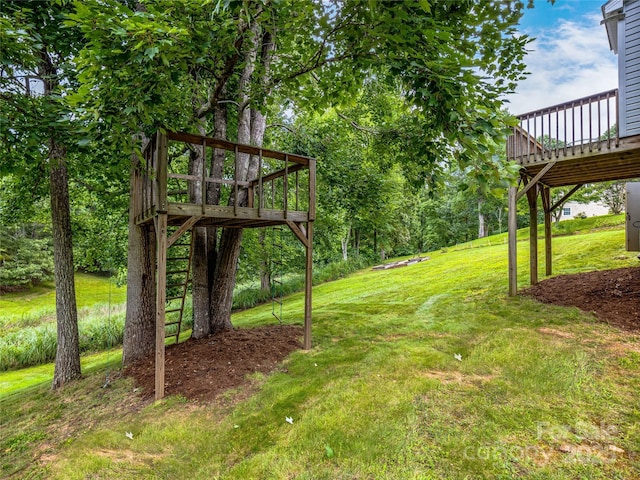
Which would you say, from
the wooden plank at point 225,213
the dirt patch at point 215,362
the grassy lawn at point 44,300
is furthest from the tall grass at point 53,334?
the wooden plank at point 225,213

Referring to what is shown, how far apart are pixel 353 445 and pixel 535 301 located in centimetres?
587

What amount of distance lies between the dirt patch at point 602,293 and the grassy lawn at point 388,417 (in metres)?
0.40

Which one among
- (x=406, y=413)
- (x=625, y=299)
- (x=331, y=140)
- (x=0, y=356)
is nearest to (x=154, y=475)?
(x=406, y=413)

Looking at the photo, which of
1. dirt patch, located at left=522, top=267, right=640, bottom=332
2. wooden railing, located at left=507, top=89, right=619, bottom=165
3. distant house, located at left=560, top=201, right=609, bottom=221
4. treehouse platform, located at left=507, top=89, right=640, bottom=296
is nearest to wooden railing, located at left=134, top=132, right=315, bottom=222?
treehouse platform, located at left=507, top=89, right=640, bottom=296

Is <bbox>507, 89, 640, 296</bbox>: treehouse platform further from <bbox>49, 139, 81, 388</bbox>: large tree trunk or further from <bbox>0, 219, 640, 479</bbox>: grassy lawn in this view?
<bbox>49, 139, 81, 388</bbox>: large tree trunk

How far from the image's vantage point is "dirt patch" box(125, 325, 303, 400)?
4.27 meters

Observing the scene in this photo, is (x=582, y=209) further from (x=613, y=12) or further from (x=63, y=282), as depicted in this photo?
(x=63, y=282)

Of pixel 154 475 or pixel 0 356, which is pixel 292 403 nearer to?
pixel 154 475

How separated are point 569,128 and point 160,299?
806 centimetres

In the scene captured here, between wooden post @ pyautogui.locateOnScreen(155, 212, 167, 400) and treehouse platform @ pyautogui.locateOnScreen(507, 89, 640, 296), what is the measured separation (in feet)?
18.4

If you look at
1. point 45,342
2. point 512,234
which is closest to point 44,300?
point 45,342

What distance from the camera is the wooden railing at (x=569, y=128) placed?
235 inches

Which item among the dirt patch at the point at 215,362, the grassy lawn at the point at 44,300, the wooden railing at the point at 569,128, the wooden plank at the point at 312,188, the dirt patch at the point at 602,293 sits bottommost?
the grassy lawn at the point at 44,300

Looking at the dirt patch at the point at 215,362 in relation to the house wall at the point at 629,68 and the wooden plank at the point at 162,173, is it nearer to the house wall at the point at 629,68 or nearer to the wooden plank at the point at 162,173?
the wooden plank at the point at 162,173
